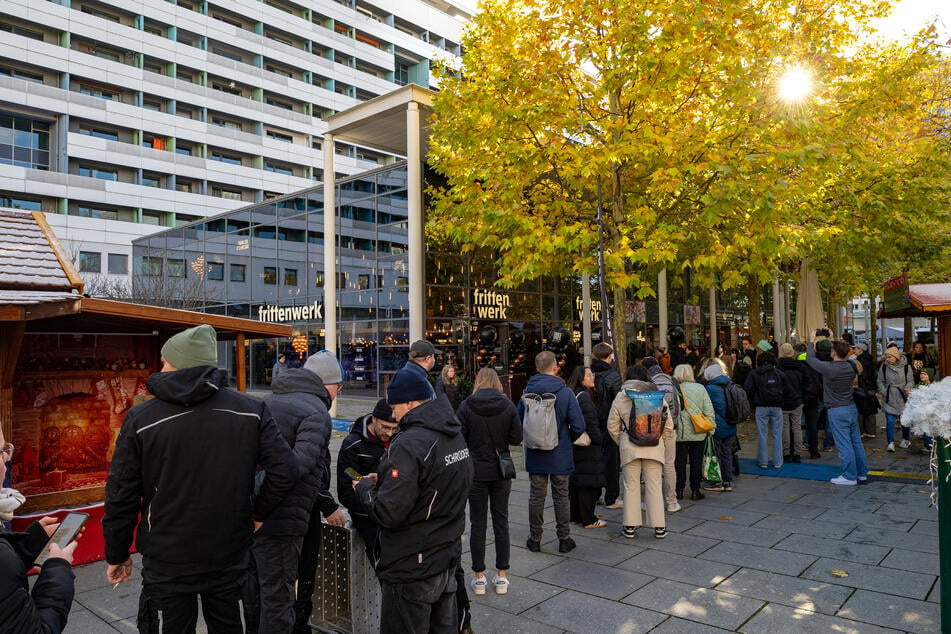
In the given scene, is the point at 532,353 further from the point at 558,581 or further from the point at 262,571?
the point at 262,571

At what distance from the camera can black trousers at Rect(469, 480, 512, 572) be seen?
5004 millimetres

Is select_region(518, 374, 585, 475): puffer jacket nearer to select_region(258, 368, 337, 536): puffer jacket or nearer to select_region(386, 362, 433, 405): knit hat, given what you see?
select_region(258, 368, 337, 536): puffer jacket

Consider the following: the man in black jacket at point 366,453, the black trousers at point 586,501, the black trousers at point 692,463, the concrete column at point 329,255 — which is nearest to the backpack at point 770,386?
the black trousers at point 692,463

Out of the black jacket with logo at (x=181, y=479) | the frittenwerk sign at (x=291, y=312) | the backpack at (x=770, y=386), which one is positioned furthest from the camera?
the frittenwerk sign at (x=291, y=312)

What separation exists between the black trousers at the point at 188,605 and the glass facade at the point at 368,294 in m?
11.6

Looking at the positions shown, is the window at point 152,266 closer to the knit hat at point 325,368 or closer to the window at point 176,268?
the window at point 176,268

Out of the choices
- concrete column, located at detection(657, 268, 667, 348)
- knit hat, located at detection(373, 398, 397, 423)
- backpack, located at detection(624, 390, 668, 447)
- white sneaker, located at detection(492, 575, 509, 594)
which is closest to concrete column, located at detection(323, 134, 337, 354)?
concrete column, located at detection(657, 268, 667, 348)

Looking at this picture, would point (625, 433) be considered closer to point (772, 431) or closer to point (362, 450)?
point (362, 450)

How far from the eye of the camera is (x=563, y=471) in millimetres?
5844

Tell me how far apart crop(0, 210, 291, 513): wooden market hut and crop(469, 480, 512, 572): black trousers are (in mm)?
2939

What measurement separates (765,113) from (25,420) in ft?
36.0

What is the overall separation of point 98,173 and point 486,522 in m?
46.7

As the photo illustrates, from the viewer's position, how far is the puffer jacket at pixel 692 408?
7.67 m

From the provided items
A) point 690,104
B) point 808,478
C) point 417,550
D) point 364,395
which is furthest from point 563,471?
point 364,395
